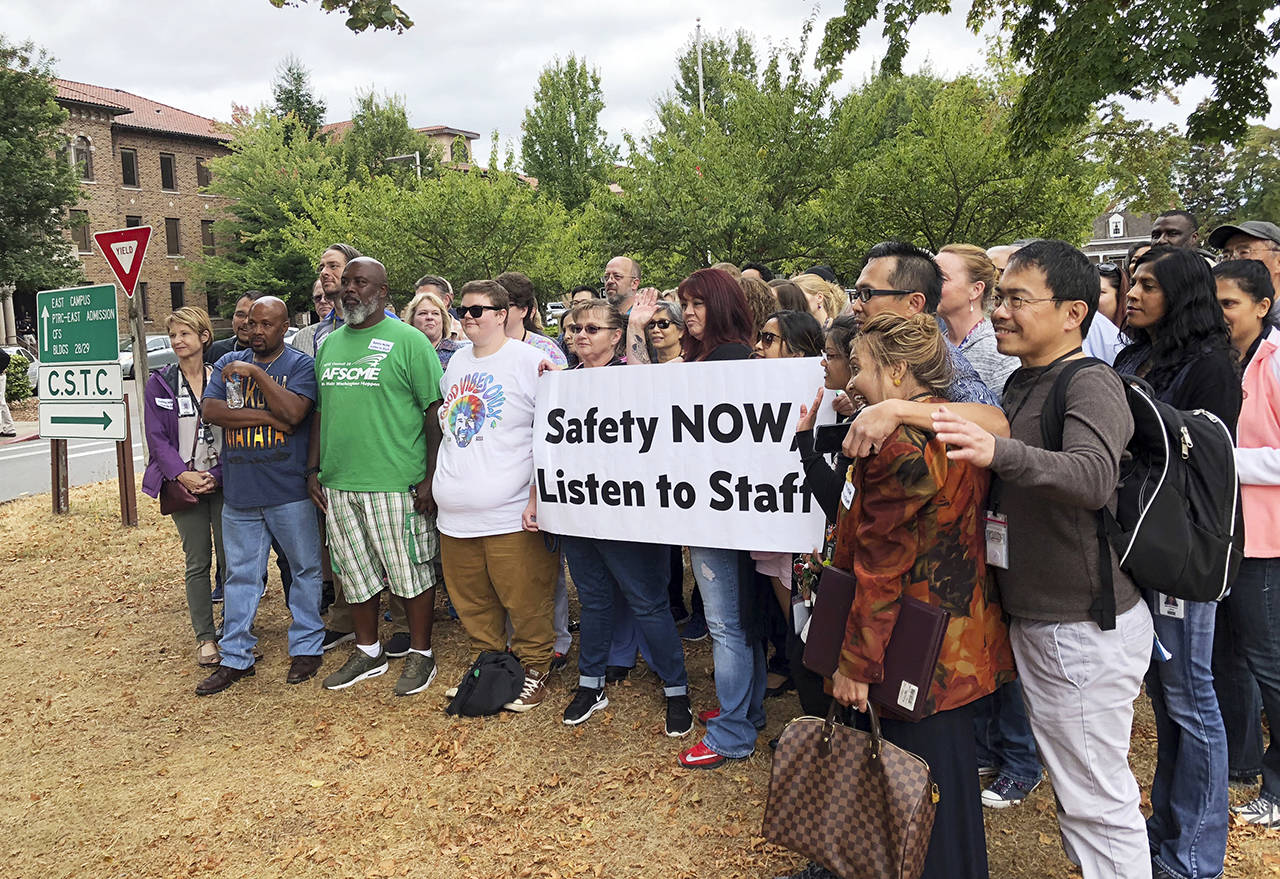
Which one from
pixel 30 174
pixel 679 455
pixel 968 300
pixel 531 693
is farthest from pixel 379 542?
pixel 30 174

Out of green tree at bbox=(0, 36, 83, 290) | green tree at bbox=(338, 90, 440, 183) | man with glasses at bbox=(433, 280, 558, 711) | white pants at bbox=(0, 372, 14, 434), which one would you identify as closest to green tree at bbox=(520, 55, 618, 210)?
green tree at bbox=(338, 90, 440, 183)

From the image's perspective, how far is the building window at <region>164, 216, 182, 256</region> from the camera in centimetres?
4856

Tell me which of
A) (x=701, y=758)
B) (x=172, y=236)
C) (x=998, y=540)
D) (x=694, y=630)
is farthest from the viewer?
(x=172, y=236)

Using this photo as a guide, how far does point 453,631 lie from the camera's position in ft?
20.0

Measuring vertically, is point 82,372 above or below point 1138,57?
below

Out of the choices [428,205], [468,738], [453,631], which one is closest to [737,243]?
[428,205]

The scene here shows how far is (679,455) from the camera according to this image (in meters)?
4.16

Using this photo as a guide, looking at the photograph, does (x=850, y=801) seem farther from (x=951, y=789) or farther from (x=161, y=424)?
(x=161, y=424)

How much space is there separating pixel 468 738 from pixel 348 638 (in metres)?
1.92

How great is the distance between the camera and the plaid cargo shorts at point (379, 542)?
4996 millimetres

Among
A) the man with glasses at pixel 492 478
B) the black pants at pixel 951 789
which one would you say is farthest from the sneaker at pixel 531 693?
the black pants at pixel 951 789

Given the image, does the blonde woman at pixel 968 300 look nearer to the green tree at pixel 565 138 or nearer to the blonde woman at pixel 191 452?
the blonde woman at pixel 191 452

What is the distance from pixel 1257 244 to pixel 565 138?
3635 cm

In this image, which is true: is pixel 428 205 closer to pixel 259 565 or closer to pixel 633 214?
pixel 633 214
